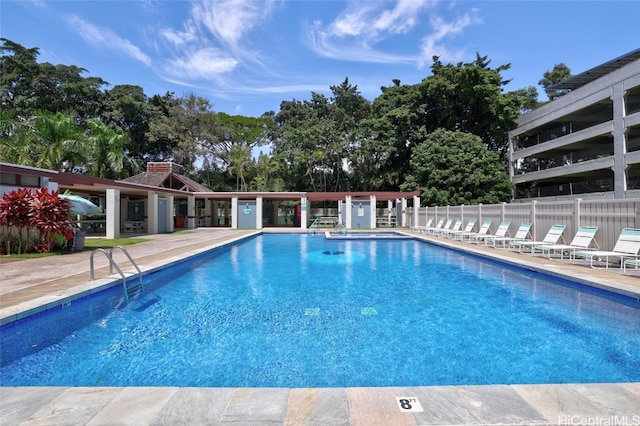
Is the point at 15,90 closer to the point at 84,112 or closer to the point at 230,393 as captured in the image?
the point at 84,112

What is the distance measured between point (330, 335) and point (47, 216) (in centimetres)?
1064

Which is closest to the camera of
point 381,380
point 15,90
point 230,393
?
point 230,393

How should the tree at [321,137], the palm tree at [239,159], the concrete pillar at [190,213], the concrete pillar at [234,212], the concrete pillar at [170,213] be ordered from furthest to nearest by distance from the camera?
the palm tree at [239,159], the tree at [321,137], the concrete pillar at [190,213], the concrete pillar at [234,212], the concrete pillar at [170,213]

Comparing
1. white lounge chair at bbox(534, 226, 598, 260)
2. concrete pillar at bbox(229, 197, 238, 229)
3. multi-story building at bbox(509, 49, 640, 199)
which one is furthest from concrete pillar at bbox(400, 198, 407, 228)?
white lounge chair at bbox(534, 226, 598, 260)

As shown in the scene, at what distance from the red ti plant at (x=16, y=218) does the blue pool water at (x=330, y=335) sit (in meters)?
6.13

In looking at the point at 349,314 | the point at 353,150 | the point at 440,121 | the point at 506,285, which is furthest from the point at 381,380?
the point at 440,121

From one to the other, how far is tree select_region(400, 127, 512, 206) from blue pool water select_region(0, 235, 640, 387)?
18.7 metres

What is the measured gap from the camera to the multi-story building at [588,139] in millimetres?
21578

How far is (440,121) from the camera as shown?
32.2m

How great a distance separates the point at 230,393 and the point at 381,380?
1.56 meters

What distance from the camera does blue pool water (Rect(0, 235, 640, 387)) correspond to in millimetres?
3527

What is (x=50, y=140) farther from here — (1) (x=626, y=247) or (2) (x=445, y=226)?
(1) (x=626, y=247)

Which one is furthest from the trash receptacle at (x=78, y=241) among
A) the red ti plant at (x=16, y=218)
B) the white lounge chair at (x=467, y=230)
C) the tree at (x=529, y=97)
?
the tree at (x=529, y=97)

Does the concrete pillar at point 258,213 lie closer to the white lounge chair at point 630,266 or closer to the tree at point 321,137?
the tree at point 321,137
